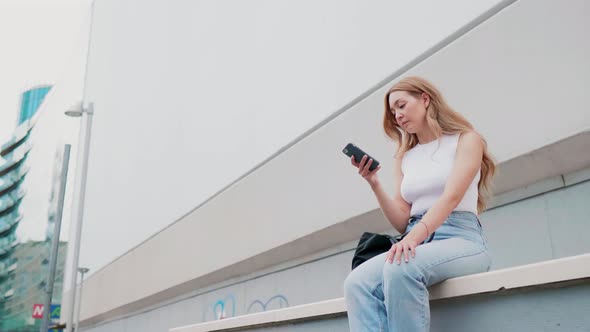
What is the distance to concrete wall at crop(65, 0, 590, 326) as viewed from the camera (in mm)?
3311

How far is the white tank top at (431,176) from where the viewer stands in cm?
241

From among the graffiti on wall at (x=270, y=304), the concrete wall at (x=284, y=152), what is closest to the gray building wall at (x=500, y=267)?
the graffiti on wall at (x=270, y=304)

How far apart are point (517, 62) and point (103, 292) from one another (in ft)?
43.3

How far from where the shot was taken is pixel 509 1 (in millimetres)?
3605

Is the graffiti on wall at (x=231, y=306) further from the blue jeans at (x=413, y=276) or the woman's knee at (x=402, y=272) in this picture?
the woman's knee at (x=402, y=272)

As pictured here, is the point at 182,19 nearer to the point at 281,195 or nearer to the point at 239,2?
the point at 239,2

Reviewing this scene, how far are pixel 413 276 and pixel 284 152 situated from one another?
421cm

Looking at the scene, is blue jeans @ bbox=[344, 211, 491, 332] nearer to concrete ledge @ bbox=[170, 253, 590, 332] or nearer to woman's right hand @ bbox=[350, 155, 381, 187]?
concrete ledge @ bbox=[170, 253, 590, 332]

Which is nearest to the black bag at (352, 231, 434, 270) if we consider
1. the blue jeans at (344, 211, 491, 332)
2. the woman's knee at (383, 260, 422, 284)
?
the blue jeans at (344, 211, 491, 332)

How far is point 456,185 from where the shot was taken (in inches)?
90.2

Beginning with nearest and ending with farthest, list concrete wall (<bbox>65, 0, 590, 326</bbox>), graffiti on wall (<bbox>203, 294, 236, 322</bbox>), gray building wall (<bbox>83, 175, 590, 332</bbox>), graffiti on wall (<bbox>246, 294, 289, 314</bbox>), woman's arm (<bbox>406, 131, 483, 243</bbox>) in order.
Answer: gray building wall (<bbox>83, 175, 590, 332</bbox>), woman's arm (<bbox>406, 131, 483, 243</bbox>), concrete wall (<bbox>65, 0, 590, 326</bbox>), graffiti on wall (<bbox>246, 294, 289, 314</bbox>), graffiti on wall (<bbox>203, 294, 236, 322</bbox>)

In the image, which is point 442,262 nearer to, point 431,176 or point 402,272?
point 402,272

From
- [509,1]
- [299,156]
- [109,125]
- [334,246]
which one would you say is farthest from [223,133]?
[109,125]

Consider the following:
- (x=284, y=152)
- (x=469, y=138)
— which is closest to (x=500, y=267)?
(x=469, y=138)
